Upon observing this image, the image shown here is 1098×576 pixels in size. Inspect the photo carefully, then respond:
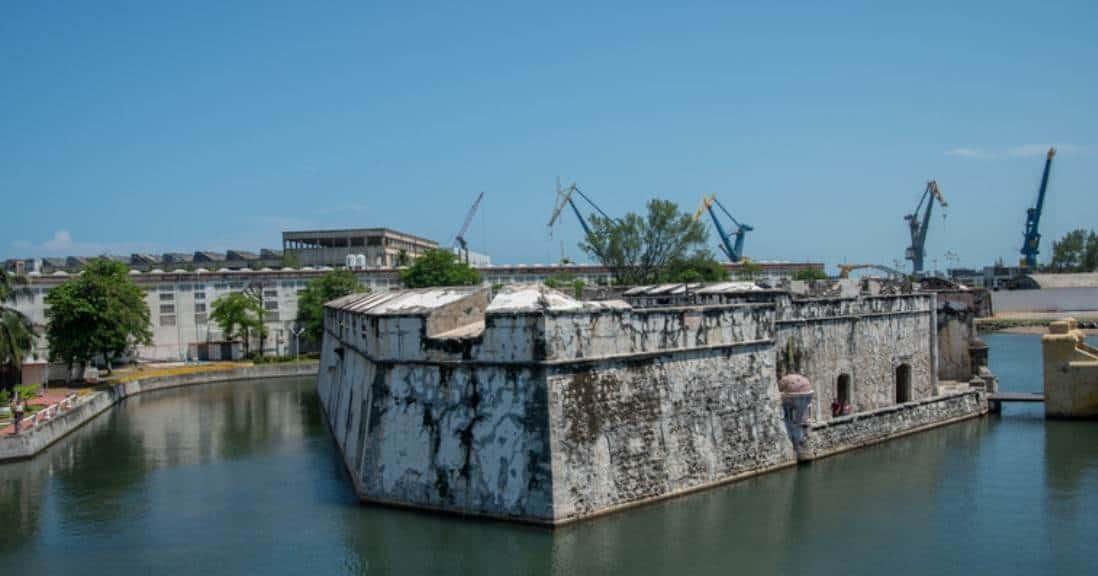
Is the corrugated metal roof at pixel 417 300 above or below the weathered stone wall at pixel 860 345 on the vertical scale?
above

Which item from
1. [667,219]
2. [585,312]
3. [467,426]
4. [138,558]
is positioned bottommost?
[138,558]

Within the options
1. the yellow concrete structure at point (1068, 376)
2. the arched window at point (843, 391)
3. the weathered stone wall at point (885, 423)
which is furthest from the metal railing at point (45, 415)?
the yellow concrete structure at point (1068, 376)

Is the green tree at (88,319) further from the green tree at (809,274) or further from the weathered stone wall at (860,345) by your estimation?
the green tree at (809,274)

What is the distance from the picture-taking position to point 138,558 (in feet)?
54.1

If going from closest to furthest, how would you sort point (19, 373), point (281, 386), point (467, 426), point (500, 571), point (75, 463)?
point (500, 571) → point (467, 426) → point (75, 463) → point (19, 373) → point (281, 386)

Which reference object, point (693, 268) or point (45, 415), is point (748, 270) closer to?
point (693, 268)

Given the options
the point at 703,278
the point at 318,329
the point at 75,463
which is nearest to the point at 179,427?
the point at 75,463

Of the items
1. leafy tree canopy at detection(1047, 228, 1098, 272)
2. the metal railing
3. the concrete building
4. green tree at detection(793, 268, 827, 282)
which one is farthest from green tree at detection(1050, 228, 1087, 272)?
the metal railing

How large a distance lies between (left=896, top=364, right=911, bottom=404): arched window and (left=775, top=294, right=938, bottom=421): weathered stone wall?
143mm

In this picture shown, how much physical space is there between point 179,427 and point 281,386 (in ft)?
44.4

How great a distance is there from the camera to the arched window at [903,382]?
28.5 metres

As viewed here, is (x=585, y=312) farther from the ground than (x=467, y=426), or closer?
farther from the ground

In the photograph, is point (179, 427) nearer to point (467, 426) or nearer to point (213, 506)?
point (213, 506)

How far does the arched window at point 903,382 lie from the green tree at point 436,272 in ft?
108
